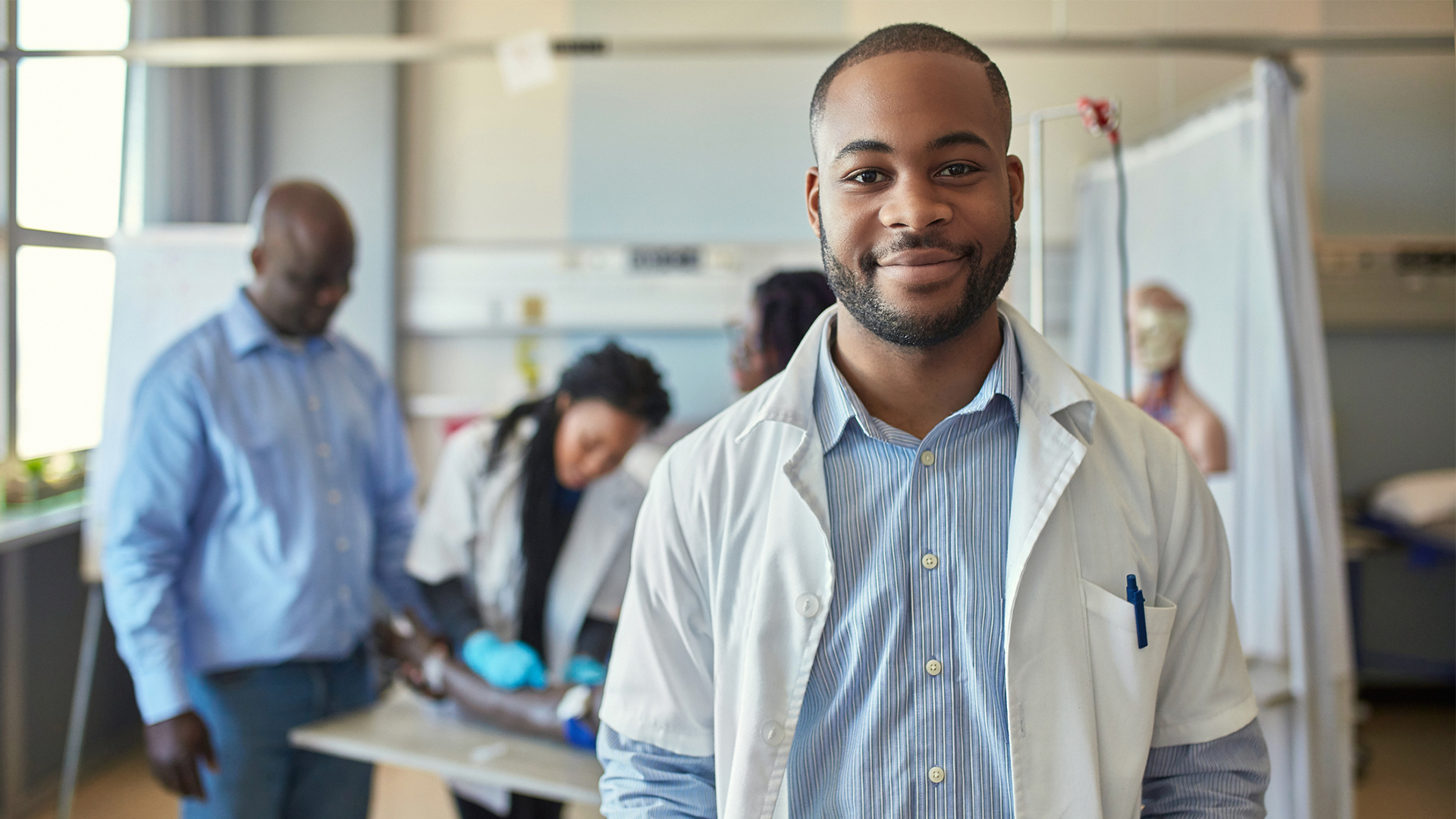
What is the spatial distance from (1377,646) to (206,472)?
4602 mm

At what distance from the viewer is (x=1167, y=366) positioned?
9.98 ft

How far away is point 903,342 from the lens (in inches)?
38.6

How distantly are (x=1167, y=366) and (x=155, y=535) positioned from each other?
112 inches

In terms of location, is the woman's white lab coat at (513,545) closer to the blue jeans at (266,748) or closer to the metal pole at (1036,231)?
the blue jeans at (266,748)

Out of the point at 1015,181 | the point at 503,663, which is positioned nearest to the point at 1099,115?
the point at 1015,181

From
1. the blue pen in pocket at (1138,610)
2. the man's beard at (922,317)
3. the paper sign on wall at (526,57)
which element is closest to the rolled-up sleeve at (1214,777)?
the blue pen in pocket at (1138,610)

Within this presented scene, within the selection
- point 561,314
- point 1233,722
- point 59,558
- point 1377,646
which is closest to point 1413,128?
point 1377,646

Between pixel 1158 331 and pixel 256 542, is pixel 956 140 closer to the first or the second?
pixel 256 542

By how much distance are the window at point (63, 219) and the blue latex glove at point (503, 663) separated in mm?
1772

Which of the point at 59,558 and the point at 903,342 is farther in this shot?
the point at 59,558

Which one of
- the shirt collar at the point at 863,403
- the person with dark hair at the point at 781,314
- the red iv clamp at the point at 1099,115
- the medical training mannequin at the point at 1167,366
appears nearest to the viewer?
the shirt collar at the point at 863,403

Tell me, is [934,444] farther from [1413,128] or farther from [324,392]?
[1413,128]

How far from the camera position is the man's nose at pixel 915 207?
36.1 inches

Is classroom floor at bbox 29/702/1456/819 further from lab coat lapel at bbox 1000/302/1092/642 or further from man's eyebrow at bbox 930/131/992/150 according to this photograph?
man's eyebrow at bbox 930/131/992/150
